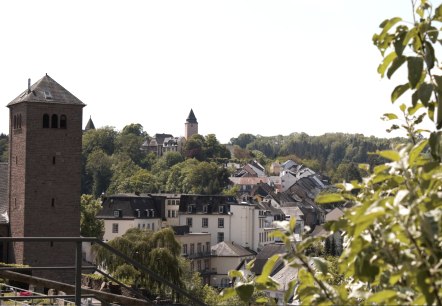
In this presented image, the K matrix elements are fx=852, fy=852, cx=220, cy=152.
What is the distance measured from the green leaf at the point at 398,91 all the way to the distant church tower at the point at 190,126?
165 m

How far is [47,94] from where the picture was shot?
41.1m

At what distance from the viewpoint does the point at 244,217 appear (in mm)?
→ 75312

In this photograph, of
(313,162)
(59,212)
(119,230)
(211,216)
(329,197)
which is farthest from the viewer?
(313,162)

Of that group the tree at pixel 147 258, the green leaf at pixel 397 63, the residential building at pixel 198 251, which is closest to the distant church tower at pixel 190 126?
the residential building at pixel 198 251

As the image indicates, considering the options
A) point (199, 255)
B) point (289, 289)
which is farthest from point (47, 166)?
point (289, 289)

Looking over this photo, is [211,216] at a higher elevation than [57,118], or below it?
below

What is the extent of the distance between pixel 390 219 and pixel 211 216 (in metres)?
74.0

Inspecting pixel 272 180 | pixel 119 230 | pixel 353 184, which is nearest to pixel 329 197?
pixel 353 184

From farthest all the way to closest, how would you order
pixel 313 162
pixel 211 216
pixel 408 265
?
pixel 313 162, pixel 211 216, pixel 408 265

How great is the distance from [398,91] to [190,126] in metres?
166

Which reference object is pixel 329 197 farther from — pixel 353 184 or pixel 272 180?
pixel 272 180

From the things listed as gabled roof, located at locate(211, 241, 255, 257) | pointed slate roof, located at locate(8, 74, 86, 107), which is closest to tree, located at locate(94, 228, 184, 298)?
pointed slate roof, located at locate(8, 74, 86, 107)

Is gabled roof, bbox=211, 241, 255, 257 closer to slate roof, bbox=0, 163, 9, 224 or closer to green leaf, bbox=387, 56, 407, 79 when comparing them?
slate roof, bbox=0, 163, 9, 224

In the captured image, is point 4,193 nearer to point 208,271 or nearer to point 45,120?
point 45,120
